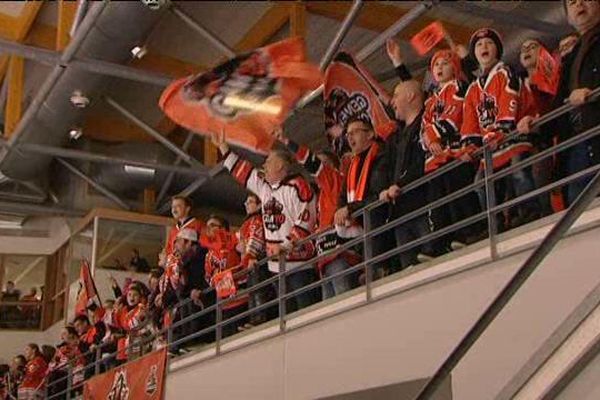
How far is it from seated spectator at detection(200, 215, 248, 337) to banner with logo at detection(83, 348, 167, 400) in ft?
2.83

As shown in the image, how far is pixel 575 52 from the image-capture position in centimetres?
391

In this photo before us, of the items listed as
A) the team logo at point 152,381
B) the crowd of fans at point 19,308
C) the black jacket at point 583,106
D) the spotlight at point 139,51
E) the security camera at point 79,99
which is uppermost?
the security camera at point 79,99

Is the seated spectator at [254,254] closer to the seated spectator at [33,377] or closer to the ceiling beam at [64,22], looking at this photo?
the ceiling beam at [64,22]

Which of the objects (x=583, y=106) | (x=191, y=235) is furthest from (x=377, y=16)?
(x=583, y=106)

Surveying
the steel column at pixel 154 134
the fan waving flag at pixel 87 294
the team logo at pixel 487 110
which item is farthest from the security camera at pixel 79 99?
the team logo at pixel 487 110

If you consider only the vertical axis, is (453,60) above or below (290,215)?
above

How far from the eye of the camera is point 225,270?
6.56 metres

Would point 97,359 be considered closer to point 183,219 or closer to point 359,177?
point 183,219

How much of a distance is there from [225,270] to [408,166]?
2.22 m

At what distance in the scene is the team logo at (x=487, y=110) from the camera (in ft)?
13.7

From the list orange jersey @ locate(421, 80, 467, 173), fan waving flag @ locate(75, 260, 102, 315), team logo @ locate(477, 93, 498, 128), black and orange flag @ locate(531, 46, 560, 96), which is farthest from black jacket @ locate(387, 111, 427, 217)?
fan waving flag @ locate(75, 260, 102, 315)

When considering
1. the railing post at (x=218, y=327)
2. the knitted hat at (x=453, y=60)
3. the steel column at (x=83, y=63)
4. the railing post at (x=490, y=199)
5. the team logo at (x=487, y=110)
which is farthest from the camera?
the steel column at (x=83, y=63)

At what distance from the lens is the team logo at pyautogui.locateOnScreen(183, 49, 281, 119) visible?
18.5ft

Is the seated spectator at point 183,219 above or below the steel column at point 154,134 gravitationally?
below
